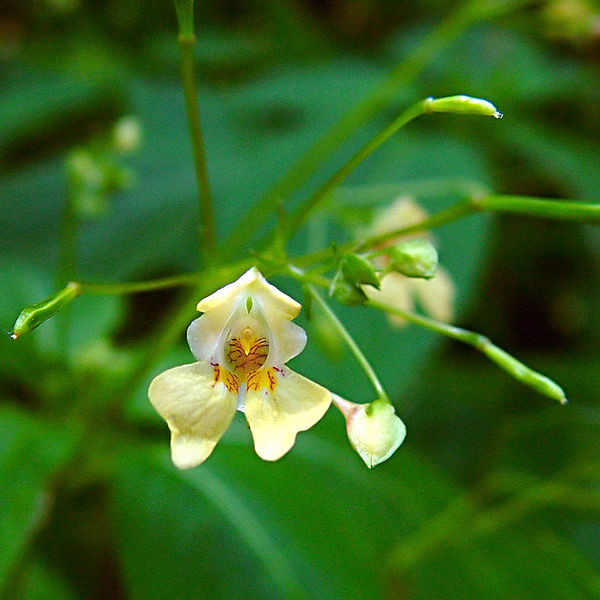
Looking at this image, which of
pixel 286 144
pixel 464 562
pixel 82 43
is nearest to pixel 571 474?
pixel 464 562

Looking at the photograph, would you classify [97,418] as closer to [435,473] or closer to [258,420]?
[258,420]

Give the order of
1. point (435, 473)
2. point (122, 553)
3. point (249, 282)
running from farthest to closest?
point (435, 473)
point (122, 553)
point (249, 282)

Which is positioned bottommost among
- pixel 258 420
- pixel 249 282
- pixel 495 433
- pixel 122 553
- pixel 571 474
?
pixel 495 433

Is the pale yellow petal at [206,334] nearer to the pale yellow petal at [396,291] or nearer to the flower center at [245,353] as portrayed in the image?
the flower center at [245,353]

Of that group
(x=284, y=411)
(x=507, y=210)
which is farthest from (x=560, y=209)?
(x=284, y=411)

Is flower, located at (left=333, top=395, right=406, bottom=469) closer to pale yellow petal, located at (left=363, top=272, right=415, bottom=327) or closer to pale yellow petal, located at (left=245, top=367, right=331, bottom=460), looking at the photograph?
pale yellow petal, located at (left=245, top=367, right=331, bottom=460)

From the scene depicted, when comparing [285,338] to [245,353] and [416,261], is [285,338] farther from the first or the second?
[416,261]

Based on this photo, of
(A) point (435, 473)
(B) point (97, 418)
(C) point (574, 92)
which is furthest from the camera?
(C) point (574, 92)

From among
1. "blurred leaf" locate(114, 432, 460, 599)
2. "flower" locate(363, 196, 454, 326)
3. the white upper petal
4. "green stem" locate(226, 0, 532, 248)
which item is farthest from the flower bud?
the white upper petal
